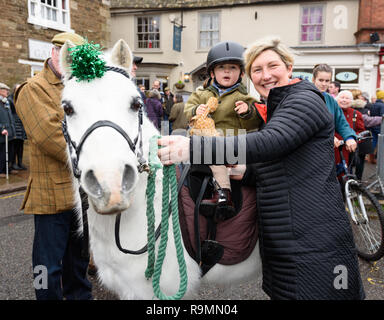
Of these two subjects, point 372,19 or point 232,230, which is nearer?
point 232,230

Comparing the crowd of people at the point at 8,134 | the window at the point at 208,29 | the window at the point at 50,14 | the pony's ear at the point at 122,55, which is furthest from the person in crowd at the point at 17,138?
the window at the point at 208,29

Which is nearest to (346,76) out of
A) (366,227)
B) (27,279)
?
(366,227)

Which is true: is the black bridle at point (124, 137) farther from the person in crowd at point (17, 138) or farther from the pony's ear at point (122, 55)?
the person in crowd at point (17, 138)

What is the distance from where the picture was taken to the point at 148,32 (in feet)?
62.7

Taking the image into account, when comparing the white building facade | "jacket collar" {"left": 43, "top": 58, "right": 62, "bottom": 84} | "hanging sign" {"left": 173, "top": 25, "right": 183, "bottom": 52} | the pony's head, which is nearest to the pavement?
"jacket collar" {"left": 43, "top": 58, "right": 62, "bottom": 84}

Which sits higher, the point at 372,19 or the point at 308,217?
the point at 372,19

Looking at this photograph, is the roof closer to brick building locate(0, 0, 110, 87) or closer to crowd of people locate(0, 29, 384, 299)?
brick building locate(0, 0, 110, 87)

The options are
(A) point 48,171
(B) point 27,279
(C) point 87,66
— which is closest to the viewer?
(C) point 87,66

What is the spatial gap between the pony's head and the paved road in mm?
2054

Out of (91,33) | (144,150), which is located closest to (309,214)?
(144,150)

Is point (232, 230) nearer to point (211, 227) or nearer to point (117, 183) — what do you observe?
point (211, 227)

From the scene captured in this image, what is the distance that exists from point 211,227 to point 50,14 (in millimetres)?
14386

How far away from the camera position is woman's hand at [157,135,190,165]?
1.41m

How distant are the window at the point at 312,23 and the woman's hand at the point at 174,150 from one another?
18.4 m
